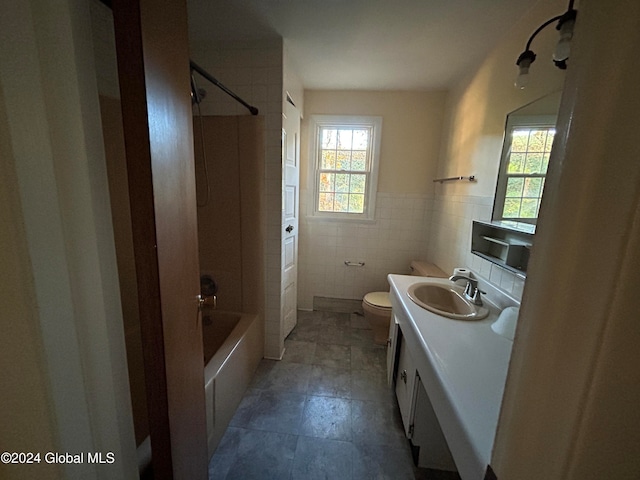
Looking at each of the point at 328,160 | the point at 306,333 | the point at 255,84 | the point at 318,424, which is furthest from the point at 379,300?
the point at 255,84

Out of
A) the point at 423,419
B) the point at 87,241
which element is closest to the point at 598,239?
the point at 87,241

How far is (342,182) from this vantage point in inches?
106

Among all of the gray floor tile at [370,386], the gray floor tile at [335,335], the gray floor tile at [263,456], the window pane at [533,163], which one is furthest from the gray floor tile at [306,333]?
the window pane at [533,163]

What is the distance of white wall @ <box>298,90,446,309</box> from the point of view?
2.47 meters

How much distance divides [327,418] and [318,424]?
72 mm

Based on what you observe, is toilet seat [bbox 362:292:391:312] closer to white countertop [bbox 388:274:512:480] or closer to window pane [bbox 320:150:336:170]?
white countertop [bbox 388:274:512:480]

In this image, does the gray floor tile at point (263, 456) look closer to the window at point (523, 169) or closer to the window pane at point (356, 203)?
the window at point (523, 169)

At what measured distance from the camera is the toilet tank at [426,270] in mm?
2115

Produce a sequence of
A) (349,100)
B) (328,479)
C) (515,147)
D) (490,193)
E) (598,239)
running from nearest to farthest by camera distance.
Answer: (598,239) → (328,479) → (515,147) → (490,193) → (349,100)

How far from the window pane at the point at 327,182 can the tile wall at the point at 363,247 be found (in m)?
0.21

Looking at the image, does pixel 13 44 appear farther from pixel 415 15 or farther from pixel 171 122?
pixel 415 15

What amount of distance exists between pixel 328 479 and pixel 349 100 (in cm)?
293

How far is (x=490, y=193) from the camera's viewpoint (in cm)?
152

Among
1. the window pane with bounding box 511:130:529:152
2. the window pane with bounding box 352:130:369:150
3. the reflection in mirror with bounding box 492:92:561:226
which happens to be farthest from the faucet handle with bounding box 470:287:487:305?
the window pane with bounding box 352:130:369:150
